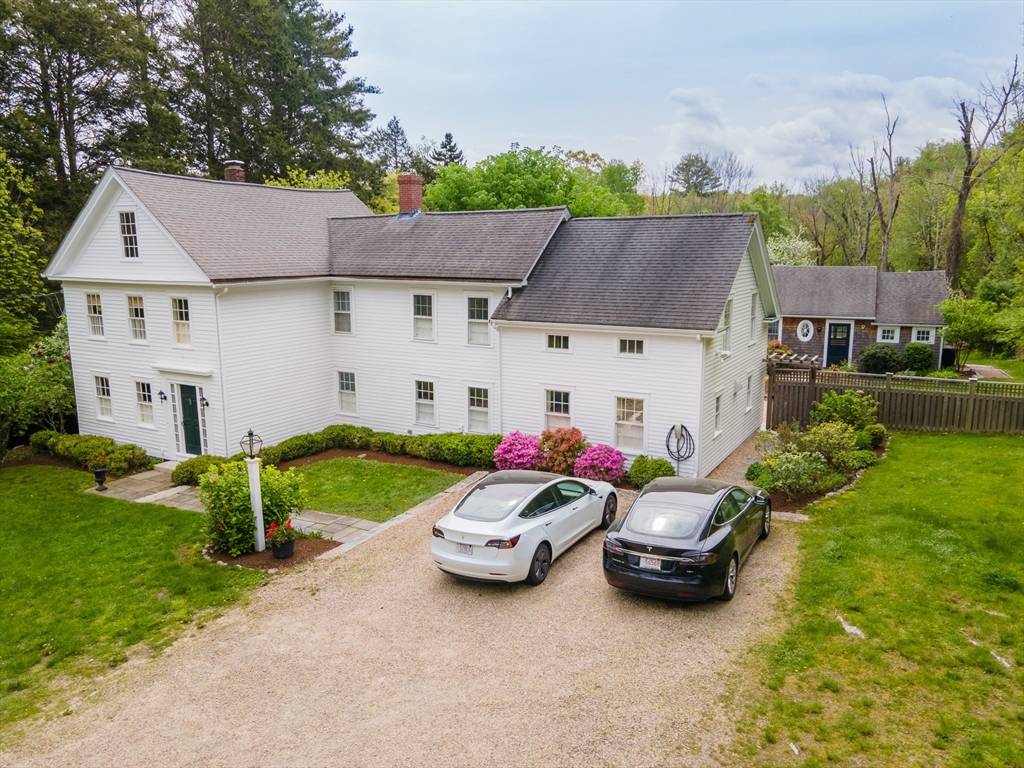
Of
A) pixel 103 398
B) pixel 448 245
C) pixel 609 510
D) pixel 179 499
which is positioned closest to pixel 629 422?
pixel 609 510

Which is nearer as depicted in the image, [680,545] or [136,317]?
[680,545]

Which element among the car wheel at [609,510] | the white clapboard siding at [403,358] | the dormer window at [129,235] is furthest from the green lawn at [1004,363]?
the dormer window at [129,235]

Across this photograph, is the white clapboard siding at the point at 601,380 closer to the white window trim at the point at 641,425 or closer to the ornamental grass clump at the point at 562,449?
the white window trim at the point at 641,425

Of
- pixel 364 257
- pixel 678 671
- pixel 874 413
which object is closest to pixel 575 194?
pixel 364 257

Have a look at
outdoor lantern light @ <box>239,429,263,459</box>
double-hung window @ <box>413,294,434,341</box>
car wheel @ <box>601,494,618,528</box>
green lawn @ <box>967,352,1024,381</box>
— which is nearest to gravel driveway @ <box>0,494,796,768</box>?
car wheel @ <box>601,494,618,528</box>

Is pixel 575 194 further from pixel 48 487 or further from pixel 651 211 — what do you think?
pixel 651 211

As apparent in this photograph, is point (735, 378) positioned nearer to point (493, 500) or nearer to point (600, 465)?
point (600, 465)
